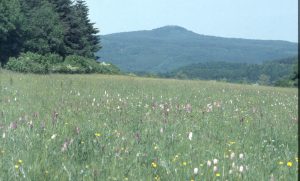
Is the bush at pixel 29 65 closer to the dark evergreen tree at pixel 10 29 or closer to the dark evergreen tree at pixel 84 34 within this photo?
the dark evergreen tree at pixel 10 29

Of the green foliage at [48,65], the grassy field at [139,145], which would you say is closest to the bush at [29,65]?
the green foliage at [48,65]

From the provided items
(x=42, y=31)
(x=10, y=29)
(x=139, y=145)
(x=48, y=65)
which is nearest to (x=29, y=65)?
(x=48, y=65)

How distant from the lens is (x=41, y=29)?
5725cm

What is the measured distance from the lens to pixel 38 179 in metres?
5.26

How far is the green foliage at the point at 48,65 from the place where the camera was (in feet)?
120

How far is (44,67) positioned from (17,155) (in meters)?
32.0

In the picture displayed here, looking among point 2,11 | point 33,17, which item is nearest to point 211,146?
point 2,11

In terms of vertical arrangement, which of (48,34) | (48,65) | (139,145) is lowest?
(48,65)

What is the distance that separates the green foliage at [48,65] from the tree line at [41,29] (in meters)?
7.68

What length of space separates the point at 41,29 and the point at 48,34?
0.72 m

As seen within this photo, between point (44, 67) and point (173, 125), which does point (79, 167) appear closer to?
point (173, 125)

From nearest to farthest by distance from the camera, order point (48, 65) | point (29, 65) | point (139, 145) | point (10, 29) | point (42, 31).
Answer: point (139, 145) → point (29, 65) → point (48, 65) → point (10, 29) → point (42, 31)

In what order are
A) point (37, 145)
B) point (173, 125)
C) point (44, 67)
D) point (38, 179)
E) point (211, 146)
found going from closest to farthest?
point (38, 179), point (37, 145), point (211, 146), point (173, 125), point (44, 67)

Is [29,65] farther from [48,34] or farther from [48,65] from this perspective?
[48,34]
